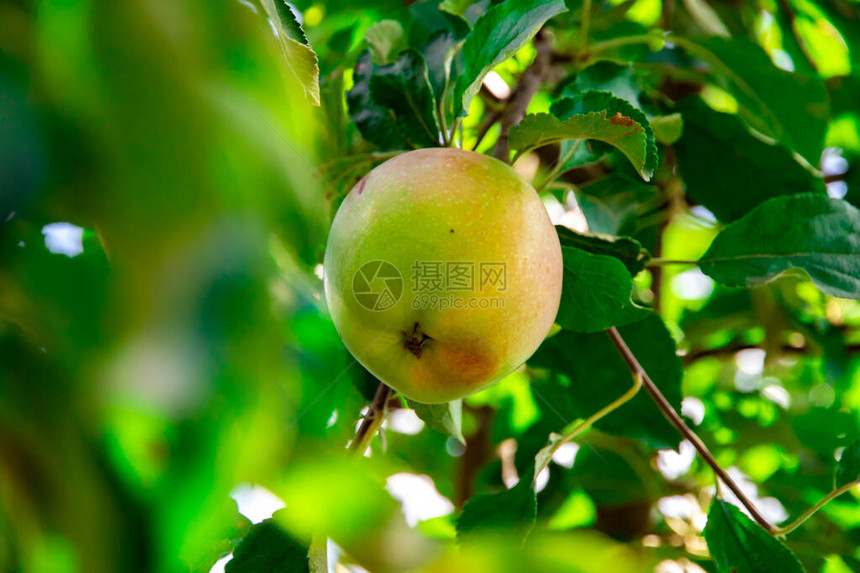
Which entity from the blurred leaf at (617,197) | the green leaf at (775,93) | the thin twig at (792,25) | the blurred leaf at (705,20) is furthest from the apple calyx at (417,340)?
the thin twig at (792,25)

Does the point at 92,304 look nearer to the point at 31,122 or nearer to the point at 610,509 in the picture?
the point at 31,122

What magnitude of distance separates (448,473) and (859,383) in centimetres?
89

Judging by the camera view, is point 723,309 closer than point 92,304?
No

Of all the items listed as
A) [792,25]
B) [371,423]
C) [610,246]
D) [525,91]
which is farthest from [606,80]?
[792,25]

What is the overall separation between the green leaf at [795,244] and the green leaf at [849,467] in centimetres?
23

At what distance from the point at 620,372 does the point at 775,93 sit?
0.46 metres

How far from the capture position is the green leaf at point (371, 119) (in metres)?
0.78

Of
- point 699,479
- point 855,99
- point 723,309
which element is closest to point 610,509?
point 699,479

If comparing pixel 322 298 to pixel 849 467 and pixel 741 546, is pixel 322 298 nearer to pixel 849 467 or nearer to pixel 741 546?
pixel 741 546

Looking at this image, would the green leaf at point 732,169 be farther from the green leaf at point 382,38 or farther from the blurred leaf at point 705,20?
the green leaf at point 382,38

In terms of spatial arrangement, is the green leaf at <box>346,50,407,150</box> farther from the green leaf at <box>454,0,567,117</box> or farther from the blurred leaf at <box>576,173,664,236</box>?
the blurred leaf at <box>576,173,664,236</box>

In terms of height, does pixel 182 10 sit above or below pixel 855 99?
above

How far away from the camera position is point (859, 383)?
1.58 m

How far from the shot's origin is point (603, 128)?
22.7 inches
